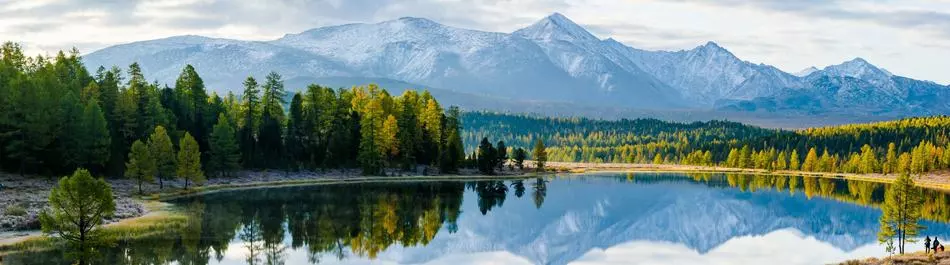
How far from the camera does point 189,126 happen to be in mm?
125812

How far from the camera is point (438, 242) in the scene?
7150 cm

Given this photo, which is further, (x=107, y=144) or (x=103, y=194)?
(x=107, y=144)

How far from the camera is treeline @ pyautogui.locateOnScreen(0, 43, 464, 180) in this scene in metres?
95.6

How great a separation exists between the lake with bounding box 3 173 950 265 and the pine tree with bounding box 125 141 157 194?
6.17 metres

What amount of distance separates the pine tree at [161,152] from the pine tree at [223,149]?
1317 cm

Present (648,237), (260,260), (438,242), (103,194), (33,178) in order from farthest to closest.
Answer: (33,178), (648,237), (438,242), (260,260), (103,194)

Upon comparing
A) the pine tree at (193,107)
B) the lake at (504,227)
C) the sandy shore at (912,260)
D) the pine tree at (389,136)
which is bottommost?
the lake at (504,227)

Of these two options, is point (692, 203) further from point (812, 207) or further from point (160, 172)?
point (160, 172)

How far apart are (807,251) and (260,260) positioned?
4829 cm

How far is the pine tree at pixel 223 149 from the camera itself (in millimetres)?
118125

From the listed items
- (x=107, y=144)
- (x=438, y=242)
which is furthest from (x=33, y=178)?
(x=438, y=242)

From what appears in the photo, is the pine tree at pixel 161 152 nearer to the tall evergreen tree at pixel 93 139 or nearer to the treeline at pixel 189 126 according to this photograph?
the treeline at pixel 189 126

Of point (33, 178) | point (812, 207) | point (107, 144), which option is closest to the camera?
point (33, 178)

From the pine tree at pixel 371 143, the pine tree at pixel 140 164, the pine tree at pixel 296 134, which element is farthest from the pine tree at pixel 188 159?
the pine tree at pixel 371 143
